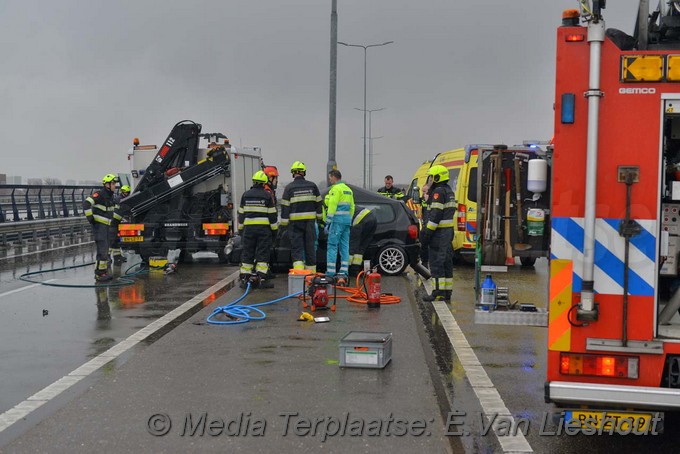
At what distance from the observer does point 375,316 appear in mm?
9547

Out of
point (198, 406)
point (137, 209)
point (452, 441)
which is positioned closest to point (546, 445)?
point (452, 441)

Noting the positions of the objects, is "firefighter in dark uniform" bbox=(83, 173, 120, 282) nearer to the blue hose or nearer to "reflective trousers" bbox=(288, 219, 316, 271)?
"reflective trousers" bbox=(288, 219, 316, 271)

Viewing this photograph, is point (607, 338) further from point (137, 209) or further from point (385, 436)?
point (137, 209)

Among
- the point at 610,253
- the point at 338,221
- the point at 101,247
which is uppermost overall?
the point at 610,253

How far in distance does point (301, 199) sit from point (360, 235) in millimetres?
1491

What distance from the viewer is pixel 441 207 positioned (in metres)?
10.5

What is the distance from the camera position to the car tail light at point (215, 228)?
15.6m

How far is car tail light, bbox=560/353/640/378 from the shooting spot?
14.1 ft

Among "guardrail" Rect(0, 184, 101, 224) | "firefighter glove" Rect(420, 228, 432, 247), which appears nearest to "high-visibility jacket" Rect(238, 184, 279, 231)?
"firefighter glove" Rect(420, 228, 432, 247)

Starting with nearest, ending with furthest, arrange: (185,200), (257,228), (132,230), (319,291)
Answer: (319,291) < (257,228) < (132,230) < (185,200)

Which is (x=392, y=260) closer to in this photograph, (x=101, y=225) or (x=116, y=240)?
(x=101, y=225)

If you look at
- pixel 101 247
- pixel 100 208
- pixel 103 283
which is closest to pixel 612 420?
pixel 103 283

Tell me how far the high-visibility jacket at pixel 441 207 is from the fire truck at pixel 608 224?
19.9 ft

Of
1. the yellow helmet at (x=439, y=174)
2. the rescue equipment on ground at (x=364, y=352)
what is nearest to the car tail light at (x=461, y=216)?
the yellow helmet at (x=439, y=174)
